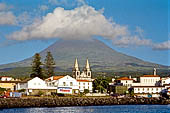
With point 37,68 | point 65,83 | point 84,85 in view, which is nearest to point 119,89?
point 84,85

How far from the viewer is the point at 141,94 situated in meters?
93.1

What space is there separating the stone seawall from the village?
7.29m

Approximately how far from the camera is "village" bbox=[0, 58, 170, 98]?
8550cm

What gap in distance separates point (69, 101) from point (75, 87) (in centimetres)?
1817

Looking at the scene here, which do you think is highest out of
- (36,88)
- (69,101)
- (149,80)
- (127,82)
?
(149,80)

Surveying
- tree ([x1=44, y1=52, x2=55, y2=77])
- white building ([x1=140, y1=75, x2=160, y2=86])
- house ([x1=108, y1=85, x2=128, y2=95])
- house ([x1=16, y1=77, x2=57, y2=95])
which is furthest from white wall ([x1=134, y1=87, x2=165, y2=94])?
tree ([x1=44, y1=52, x2=55, y2=77])

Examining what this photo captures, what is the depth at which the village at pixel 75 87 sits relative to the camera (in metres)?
85.5

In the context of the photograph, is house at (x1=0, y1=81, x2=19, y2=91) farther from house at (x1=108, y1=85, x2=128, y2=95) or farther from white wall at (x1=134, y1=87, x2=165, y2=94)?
white wall at (x1=134, y1=87, x2=165, y2=94)

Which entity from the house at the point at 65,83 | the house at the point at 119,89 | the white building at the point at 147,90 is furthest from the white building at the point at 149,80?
the house at the point at 65,83

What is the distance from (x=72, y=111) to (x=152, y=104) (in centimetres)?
2255

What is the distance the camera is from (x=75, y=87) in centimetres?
9169

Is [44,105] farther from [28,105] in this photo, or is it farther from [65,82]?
[65,82]

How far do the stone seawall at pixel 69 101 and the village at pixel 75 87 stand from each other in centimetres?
729

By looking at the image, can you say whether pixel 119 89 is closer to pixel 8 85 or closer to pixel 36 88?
pixel 36 88
